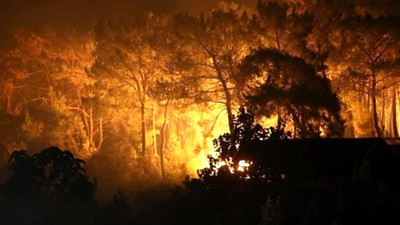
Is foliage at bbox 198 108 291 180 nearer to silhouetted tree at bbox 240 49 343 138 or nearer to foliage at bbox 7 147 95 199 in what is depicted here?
foliage at bbox 7 147 95 199

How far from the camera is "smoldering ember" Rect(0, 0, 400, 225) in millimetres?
16781

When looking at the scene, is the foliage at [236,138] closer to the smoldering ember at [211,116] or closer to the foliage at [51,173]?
the smoldering ember at [211,116]

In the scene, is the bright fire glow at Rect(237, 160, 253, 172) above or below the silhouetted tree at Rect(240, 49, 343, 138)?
below

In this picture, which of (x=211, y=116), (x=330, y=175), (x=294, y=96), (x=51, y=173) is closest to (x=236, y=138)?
(x=330, y=175)

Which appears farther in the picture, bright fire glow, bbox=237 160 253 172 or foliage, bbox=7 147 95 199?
foliage, bbox=7 147 95 199

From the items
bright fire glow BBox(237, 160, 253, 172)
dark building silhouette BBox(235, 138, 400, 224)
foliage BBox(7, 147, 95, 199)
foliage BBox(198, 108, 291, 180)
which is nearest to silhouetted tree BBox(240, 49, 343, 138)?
dark building silhouette BBox(235, 138, 400, 224)

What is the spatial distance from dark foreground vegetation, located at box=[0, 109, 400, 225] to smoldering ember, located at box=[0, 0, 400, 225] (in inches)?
1.7

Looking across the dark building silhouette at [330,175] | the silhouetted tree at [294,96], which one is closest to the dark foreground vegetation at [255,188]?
the dark building silhouette at [330,175]

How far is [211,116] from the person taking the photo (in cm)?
3303

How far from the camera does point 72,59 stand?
121ft

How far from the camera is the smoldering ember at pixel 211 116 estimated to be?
55.1 feet

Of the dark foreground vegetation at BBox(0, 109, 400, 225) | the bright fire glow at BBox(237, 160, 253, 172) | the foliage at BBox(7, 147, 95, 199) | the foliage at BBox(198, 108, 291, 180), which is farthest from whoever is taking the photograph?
the foliage at BBox(7, 147, 95, 199)

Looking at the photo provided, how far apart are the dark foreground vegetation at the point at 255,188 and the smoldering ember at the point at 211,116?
44mm

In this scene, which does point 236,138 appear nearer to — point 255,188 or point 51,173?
point 255,188
